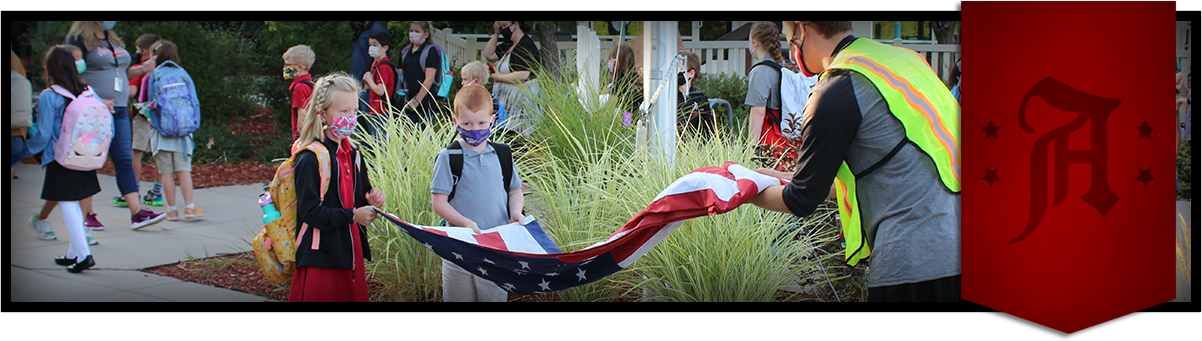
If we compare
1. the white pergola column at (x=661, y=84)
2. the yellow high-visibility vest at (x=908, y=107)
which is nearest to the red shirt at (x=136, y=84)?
the white pergola column at (x=661, y=84)

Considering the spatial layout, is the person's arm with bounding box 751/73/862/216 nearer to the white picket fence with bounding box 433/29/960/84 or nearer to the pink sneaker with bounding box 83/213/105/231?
the white picket fence with bounding box 433/29/960/84

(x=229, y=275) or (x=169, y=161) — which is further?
(x=169, y=161)

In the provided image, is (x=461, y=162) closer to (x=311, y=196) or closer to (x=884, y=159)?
(x=311, y=196)

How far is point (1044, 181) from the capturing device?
10.1ft

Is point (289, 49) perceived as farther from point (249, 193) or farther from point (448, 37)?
point (249, 193)

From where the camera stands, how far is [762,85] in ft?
13.6

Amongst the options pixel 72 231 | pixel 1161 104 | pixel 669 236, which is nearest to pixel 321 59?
pixel 72 231

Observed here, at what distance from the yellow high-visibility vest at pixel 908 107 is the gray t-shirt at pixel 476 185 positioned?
55.6 inches

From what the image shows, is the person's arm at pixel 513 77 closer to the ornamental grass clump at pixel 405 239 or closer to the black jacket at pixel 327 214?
the ornamental grass clump at pixel 405 239

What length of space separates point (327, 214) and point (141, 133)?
1.59 m

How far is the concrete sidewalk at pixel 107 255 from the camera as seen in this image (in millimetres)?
3738

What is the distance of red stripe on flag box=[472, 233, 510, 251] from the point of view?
3.46 metres

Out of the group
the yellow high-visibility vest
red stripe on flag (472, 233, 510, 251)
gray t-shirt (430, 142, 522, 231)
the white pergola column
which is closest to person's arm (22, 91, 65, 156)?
gray t-shirt (430, 142, 522, 231)

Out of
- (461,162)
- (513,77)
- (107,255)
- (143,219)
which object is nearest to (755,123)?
(513,77)
